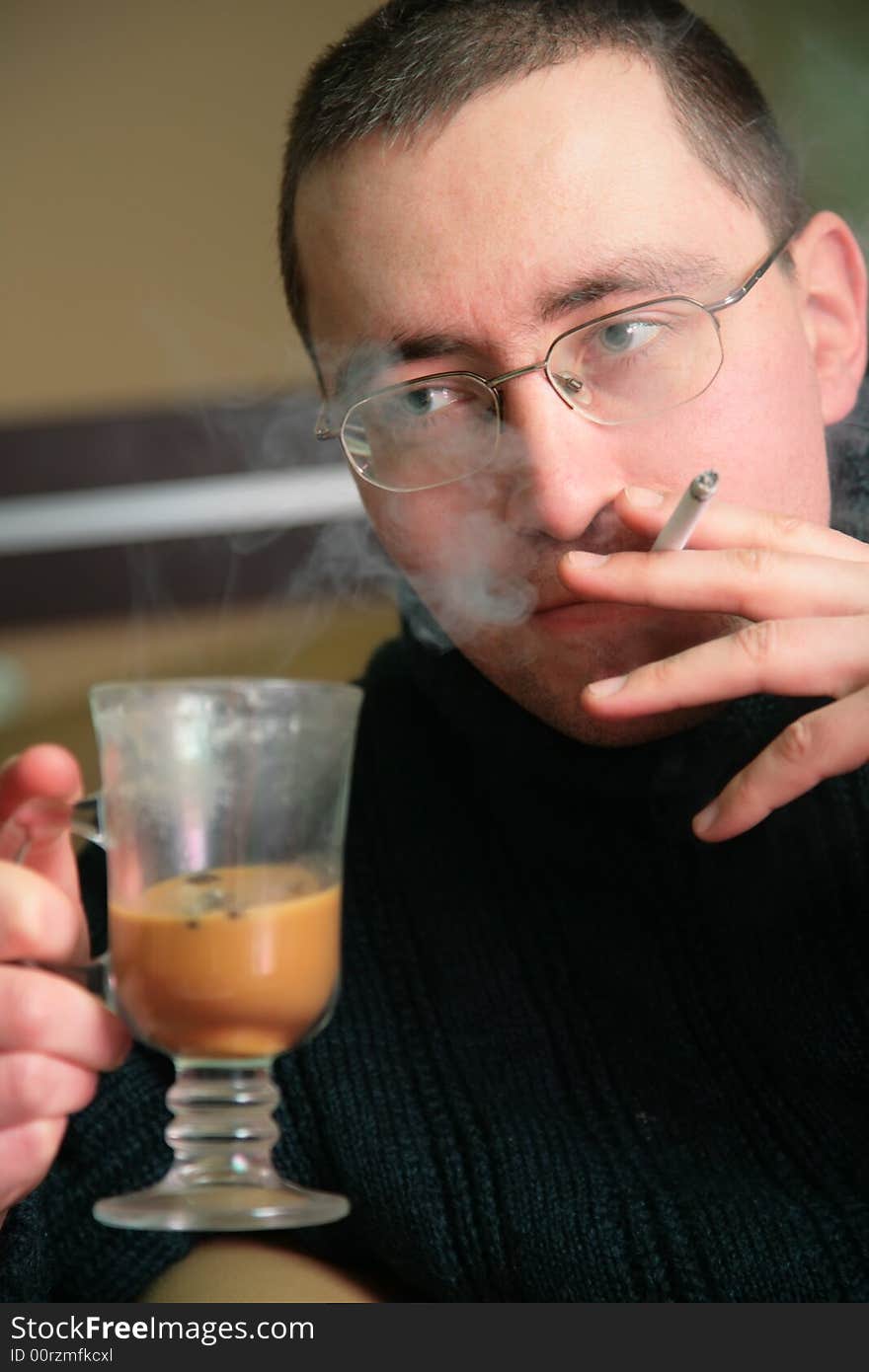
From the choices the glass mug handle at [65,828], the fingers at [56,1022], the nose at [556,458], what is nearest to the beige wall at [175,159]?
the nose at [556,458]

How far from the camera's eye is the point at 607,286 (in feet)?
3.88

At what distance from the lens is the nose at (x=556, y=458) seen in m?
1.16

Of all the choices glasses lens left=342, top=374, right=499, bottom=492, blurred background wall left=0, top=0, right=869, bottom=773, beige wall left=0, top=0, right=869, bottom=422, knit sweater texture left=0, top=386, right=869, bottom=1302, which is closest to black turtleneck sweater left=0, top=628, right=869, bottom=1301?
knit sweater texture left=0, top=386, right=869, bottom=1302

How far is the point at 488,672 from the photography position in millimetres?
1406

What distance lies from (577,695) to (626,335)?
0.36 m

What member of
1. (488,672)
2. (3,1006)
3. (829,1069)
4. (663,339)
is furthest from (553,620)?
(3,1006)

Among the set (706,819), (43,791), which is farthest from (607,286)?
(43,791)

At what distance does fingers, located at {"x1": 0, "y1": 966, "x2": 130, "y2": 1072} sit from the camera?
0.84m

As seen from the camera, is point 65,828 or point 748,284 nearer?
point 65,828

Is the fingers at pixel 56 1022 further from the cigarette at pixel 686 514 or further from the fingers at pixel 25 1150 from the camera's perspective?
the cigarette at pixel 686 514

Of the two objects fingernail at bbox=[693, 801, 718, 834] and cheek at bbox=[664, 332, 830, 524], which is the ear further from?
fingernail at bbox=[693, 801, 718, 834]

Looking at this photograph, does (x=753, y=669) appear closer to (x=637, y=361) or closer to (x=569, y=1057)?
(x=637, y=361)

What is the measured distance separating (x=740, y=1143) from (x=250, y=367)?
1.15 m

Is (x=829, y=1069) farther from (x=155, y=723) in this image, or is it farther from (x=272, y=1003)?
(x=155, y=723)
